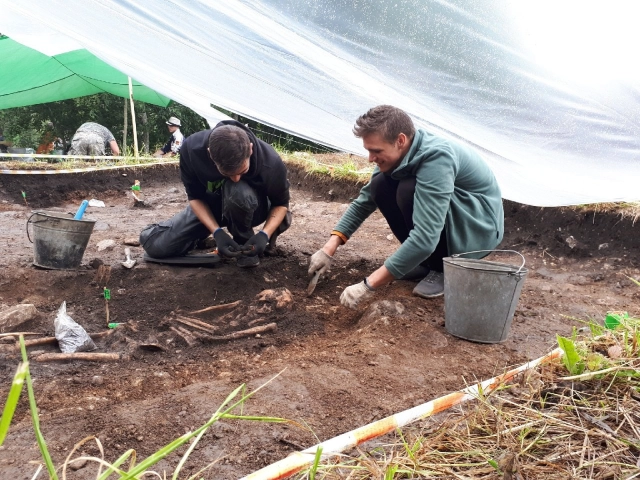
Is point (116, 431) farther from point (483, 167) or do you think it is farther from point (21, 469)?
point (483, 167)

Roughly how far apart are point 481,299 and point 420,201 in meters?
0.54

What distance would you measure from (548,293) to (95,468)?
263 cm

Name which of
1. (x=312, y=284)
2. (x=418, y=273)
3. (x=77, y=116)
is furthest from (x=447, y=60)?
(x=77, y=116)

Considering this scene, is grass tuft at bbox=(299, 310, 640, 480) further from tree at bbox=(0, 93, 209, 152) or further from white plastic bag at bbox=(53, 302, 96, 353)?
tree at bbox=(0, 93, 209, 152)

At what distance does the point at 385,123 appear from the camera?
7.48ft

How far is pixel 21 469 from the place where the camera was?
131 centimetres

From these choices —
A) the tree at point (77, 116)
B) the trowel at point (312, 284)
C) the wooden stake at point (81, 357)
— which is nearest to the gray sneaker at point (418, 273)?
the trowel at point (312, 284)

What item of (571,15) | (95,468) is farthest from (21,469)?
(571,15)

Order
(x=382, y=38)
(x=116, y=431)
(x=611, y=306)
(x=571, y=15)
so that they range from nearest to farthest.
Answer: (x=116, y=431) < (x=571, y=15) < (x=382, y=38) < (x=611, y=306)

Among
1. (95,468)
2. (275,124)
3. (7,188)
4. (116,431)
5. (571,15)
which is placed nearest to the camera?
(95,468)

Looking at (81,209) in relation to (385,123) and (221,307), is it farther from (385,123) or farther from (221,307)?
(385,123)

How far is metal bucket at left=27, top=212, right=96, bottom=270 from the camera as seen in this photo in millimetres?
3023

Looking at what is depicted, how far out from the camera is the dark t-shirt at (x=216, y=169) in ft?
9.61

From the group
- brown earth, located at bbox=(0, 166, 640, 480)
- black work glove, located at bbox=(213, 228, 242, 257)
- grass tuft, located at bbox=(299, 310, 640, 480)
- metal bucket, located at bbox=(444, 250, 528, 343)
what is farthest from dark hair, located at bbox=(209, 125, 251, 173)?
grass tuft, located at bbox=(299, 310, 640, 480)
